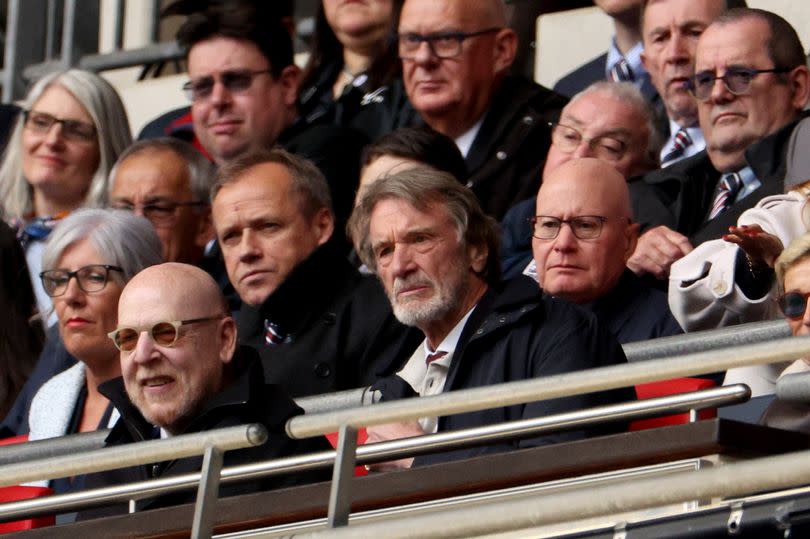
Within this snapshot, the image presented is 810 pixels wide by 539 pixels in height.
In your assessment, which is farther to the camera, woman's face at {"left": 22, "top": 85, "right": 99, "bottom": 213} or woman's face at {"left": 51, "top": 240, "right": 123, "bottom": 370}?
woman's face at {"left": 22, "top": 85, "right": 99, "bottom": 213}

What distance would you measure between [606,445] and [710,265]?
6.07ft

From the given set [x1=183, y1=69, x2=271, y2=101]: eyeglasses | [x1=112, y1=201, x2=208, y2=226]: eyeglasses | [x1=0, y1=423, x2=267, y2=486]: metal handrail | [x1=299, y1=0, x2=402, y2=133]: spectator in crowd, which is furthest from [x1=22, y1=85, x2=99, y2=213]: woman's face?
[x1=0, y1=423, x2=267, y2=486]: metal handrail

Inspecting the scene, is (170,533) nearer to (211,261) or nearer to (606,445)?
(606,445)

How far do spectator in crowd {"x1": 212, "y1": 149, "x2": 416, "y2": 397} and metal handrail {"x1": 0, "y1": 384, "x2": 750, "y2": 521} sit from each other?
2.04 m

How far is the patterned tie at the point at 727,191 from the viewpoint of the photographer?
756 cm

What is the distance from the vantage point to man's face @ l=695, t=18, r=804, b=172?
754 centimetres

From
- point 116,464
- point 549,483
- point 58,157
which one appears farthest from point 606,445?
point 58,157

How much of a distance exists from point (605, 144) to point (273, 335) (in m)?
1.45

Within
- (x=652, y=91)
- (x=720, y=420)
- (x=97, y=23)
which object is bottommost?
(x=97, y=23)

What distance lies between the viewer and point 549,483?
16.2ft

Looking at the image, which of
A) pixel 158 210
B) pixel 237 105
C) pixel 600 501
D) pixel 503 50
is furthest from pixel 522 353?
pixel 237 105

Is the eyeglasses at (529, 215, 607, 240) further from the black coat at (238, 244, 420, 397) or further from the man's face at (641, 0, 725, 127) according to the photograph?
the man's face at (641, 0, 725, 127)

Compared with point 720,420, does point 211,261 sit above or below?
below

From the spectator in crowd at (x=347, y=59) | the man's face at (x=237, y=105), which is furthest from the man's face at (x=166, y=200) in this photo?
the spectator in crowd at (x=347, y=59)
